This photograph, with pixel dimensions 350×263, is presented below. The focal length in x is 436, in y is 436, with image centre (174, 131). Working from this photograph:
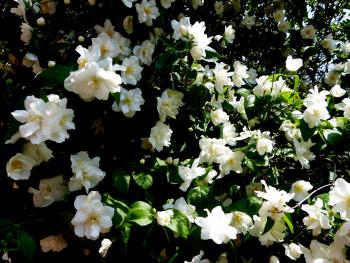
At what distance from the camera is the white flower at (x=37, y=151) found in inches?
60.2

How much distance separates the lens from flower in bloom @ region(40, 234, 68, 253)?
4.91 ft

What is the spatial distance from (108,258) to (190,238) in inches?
12.9

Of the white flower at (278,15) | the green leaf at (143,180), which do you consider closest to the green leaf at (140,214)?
the green leaf at (143,180)

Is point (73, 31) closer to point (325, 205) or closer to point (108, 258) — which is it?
point (108, 258)

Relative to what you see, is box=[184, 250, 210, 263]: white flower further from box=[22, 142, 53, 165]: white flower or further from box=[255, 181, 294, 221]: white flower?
box=[22, 142, 53, 165]: white flower

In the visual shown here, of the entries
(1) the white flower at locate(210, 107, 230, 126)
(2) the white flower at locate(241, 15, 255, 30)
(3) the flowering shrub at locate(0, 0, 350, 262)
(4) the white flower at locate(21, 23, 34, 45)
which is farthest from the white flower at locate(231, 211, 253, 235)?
(2) the white flower at locate(241, 15, 255, 30)

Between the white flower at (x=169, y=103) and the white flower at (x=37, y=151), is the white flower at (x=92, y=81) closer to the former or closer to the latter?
the white flower at (x=37, y=151)

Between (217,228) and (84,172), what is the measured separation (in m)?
0.51

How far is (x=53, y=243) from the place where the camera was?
4.97ft

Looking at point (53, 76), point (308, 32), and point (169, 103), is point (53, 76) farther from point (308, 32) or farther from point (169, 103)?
point (308, 32)

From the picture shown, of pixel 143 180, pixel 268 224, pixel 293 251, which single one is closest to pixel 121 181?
pixel 143 180

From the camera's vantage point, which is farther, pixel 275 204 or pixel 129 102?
pixel 129 102

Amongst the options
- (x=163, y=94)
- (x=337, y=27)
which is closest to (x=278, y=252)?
(x=163, y=94)

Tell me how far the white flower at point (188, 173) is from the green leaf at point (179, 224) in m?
0.15
